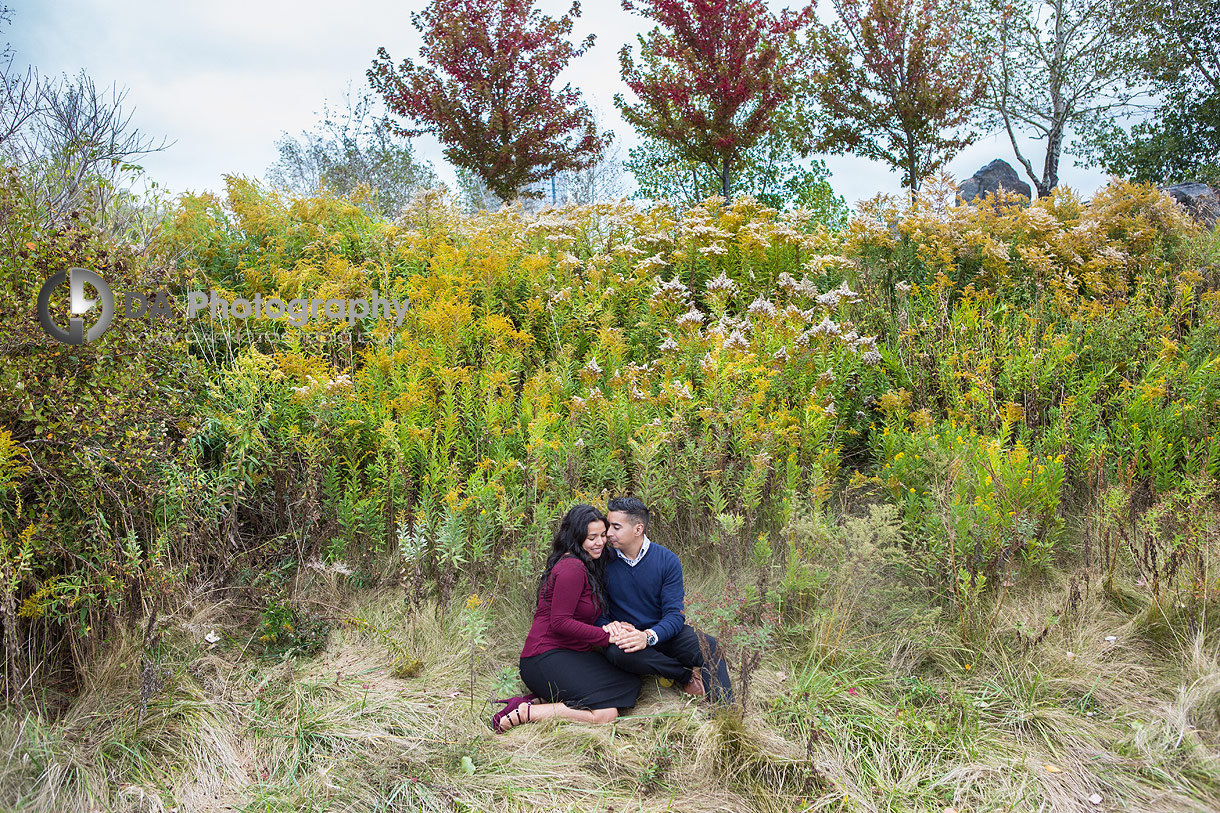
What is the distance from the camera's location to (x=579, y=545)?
11.9ft

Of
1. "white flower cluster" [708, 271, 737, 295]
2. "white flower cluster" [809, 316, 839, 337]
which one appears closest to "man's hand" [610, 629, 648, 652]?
"white flower cluster" [809, 316, 839, 337]

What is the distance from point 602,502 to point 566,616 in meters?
0.94

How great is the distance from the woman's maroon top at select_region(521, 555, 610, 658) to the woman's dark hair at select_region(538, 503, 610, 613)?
0.05 m

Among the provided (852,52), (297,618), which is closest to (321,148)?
(852,52)

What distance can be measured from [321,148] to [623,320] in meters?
16.2

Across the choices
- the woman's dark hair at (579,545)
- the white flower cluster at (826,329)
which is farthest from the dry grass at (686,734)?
the white flower cluster at (826,329)

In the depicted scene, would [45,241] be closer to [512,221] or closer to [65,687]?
[65,687]

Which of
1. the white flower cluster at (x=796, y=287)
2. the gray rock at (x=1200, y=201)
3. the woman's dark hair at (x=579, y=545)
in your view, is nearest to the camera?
the woman's dark hair at (x=579, y=545)

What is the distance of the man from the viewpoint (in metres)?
3.51

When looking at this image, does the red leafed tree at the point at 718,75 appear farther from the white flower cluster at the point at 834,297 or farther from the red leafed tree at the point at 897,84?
the white flower cluster at the point at 834,297

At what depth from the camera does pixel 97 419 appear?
3252mm

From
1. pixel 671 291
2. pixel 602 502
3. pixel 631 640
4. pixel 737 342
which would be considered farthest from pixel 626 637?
pixel 671 291

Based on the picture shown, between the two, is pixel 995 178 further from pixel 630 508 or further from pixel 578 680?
pixel 578 680

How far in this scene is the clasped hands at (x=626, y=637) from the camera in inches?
135
